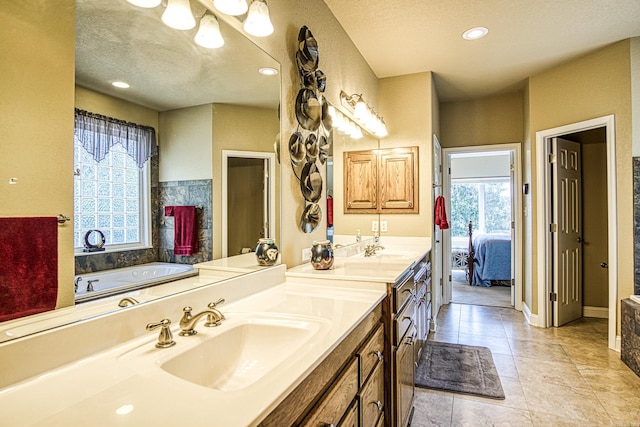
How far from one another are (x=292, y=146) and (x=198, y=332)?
1.21 m

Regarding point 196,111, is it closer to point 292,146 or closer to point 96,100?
point 96,100

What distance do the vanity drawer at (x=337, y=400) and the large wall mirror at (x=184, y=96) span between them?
70 centimetres

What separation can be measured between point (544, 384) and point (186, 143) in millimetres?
2885

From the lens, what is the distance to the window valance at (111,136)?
963mm

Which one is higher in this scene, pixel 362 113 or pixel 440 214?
pixel 362 113

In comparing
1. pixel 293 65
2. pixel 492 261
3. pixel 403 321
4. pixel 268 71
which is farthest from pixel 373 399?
pixel 492 261

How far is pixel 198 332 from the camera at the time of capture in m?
1.11

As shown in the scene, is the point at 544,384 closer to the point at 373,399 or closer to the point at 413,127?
the point at 373,399

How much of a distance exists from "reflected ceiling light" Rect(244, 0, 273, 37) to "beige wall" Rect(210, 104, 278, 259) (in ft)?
1.13

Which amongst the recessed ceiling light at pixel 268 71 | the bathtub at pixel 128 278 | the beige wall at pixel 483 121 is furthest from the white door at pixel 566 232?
the bathtub at pixel 128 278

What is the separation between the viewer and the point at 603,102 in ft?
10.7

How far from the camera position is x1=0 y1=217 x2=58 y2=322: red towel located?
79 centimetres

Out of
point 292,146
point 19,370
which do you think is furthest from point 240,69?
point 19,370

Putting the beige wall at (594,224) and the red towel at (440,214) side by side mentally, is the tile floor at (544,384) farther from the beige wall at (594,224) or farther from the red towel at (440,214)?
the red towel at (440,214)
